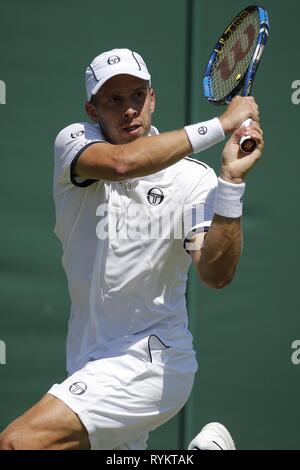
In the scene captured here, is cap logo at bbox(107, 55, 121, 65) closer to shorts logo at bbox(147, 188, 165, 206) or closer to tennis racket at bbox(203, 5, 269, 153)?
tennis racket at bbox(203, 5, 269, 153)

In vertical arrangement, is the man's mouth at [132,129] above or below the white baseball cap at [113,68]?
below

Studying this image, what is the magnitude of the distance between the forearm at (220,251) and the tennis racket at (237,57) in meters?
0.46

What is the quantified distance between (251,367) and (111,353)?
1.53 m

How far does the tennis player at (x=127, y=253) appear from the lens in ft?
12.5

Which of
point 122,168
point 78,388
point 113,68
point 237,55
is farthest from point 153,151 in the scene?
point 78,388

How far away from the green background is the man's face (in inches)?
42.3

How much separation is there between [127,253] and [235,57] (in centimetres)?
85

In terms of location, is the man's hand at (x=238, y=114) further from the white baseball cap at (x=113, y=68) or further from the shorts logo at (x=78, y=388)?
the shorts logo at (x=78, y=388)

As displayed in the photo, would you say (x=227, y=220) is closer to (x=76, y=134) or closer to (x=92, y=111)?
(x=76, y=134)

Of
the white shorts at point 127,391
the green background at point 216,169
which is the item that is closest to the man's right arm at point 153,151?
the white shorts at point 127,391

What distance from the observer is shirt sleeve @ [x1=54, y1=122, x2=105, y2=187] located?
399 centimetres

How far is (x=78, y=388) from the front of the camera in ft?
12.7

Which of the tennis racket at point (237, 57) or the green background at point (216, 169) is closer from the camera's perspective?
the tennis racket at point (237, 57)

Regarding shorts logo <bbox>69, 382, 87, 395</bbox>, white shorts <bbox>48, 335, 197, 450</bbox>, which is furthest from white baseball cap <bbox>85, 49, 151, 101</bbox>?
shorts logo <bbox>69, 382, 87, 395</bbox>
